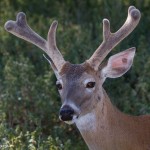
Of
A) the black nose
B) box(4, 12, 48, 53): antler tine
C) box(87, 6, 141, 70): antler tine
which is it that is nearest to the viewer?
the black nose

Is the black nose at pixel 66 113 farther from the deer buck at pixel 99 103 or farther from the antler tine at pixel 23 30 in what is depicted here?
the antler tine at pixel 23 30

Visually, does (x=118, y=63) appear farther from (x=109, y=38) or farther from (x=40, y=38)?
(x=40, y=38)

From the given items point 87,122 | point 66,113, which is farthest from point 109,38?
point 66,113

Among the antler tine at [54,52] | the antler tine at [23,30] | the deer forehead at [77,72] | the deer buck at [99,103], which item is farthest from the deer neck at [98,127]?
the antler tine at [23,30]

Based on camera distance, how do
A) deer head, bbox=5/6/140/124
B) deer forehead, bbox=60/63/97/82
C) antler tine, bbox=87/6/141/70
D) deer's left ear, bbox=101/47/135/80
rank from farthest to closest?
1. deer's left ear, bbox=101/47/135/80
2. antler tine, bbox=87/6/141/70
3. deer forehead, bbox=60/63/97/82
4. deer head, bbox=5/6/140/124

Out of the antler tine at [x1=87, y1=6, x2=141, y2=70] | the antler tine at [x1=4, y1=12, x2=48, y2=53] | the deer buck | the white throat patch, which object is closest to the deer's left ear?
the deer buck

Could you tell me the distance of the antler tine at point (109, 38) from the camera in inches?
284

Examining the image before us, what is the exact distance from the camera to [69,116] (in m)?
6.71

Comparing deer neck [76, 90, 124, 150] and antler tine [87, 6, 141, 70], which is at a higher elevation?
antler tine [87, 6, 141, 70]

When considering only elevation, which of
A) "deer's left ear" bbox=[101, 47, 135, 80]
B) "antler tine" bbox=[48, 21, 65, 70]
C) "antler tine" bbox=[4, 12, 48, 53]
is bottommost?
"deer's left ear" bbox=[101, 47, 135, 80]

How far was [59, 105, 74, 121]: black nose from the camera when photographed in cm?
670

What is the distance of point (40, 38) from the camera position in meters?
7.55

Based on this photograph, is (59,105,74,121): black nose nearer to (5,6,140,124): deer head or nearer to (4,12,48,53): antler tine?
(5,6,140,124): deer head

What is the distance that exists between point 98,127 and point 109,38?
81 centimetres
